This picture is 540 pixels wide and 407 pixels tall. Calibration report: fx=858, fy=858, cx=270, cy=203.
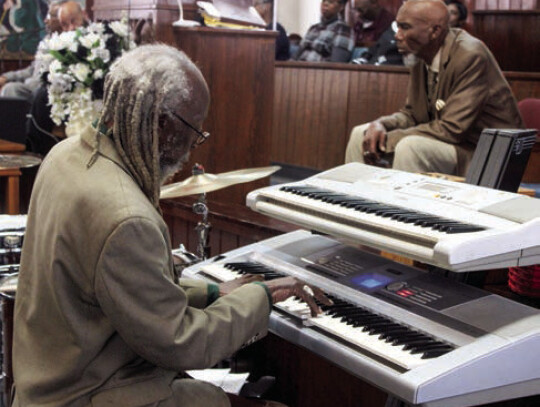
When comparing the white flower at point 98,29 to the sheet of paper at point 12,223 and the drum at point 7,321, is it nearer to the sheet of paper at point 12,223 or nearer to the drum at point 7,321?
the sheet of paper at point 12,223

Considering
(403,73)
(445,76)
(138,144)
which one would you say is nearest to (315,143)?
(403,73)

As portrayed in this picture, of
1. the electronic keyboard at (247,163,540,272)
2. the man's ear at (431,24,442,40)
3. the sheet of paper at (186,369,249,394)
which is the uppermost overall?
the man's ear at (431,24,442,40)

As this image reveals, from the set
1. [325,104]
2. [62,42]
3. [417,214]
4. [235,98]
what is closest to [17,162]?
[62,42]

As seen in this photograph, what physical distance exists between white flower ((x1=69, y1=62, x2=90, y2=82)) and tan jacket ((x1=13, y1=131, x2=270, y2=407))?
8.88 ft

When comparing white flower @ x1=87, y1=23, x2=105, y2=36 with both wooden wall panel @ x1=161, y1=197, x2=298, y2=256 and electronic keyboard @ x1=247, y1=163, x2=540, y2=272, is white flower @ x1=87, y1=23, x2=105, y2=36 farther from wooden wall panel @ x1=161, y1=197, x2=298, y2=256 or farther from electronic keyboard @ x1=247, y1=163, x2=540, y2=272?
electronic keyboard @ x1=247, y1=163, x2=540, y2=272

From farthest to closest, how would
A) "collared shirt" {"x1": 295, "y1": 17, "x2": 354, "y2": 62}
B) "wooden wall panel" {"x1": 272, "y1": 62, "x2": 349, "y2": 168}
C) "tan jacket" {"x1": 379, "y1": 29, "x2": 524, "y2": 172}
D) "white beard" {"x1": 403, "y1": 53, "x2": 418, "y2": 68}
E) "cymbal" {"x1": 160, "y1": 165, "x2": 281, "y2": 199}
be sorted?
"collared shirt" {"x1": 295, "y1": 17, "x2": 354, "y2": 62}
"wooden wall panel" {"x1": 272, "y1": 62, "x2": 349, "y2": 168}
"white beard" {"x1": 403, "y1": 53, "x2": 418, "y2": 68}
"tan jacket" {"x1": 379, "y1": 29, "x2": 524, "y2": 172}
"cymbal" {"x1": 160, "y1": 165, "x2": 281, "y2": 199}

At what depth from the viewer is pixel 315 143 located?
7.36 m

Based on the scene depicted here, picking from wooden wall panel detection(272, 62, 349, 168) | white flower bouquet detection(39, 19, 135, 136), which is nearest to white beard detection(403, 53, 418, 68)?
wooden wall panel detection(272, 62, 349, 168)

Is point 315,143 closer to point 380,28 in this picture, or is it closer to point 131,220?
point 380,28

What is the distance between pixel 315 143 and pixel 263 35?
102 inches

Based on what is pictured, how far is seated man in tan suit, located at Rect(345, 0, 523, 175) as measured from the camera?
419 cm

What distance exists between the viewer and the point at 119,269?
1668 millimetres

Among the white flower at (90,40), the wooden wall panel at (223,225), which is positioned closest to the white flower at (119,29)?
the white flower at (90,40)

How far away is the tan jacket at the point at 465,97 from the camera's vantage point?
4184 mm
